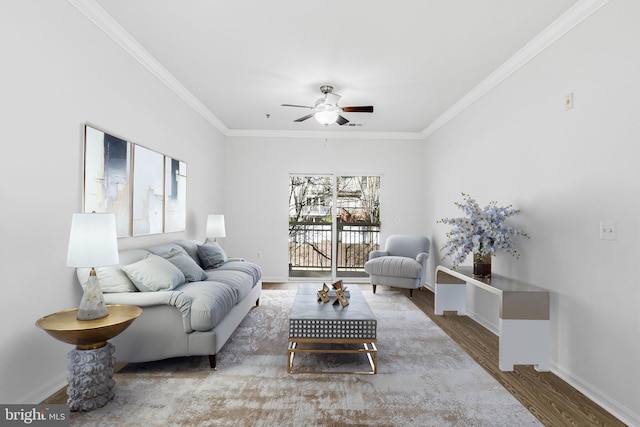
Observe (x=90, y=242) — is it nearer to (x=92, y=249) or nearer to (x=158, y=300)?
(x=92, y=249)

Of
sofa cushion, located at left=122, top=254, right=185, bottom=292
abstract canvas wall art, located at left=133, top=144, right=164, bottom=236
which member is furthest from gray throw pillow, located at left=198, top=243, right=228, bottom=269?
sofa cushion, located at left=122, top=254, right=185, bottom=292

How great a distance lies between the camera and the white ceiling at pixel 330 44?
2629 millimetres

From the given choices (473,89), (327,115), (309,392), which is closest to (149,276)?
(309,392)

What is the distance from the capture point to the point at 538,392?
8.08 feet

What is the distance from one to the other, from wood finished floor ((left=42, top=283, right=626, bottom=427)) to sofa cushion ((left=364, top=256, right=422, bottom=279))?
4.87ft

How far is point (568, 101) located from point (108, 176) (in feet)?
12.1

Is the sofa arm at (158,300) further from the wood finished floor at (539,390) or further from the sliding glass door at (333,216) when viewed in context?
the sliding glass door at (333,216)

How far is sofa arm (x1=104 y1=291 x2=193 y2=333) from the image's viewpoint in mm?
2564

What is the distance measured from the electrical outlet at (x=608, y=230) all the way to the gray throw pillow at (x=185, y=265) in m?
3.27

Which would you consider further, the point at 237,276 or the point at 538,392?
the point at 237,276

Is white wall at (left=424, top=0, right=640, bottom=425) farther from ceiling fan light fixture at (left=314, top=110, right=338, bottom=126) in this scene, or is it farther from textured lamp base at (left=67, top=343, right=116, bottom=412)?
textured lamp base at (left=67, top=343, right=116, bottom=412)

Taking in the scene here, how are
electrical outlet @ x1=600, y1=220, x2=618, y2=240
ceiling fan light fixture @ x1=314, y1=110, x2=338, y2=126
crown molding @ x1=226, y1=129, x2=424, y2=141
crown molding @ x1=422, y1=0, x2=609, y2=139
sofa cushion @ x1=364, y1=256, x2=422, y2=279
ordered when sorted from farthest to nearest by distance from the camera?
crown molding @ x1=226, y1=129, x2=424, y2=141
sofa cushion @ x1=364, y1=256, x2=422, y2=279
ceiling fan light fixture @ x1=314, y1=110, x2=338, y2=126
crown molding @ x1=422, y1=0, x2=609, y2=139
electrical outlet @ x1=600, y1=220, x2=618, y2=240

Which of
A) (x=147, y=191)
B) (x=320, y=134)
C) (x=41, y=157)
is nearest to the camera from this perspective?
(x=41, y=157)

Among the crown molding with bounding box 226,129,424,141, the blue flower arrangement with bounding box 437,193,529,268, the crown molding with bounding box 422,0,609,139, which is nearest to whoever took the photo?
the crown molding with bounding box 422,0,609,139
